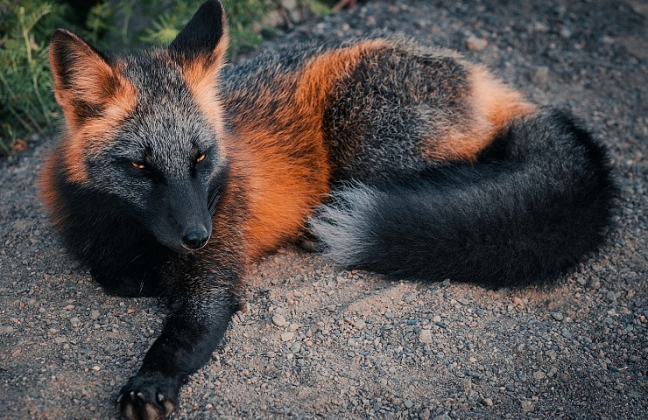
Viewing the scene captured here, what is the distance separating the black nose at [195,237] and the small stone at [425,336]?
63.2 inches

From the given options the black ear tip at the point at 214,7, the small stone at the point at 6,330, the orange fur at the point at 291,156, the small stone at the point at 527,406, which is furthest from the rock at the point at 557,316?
the small stone at the point at 6,330

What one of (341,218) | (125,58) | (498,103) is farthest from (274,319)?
(498,103)

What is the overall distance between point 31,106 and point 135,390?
4310 mm

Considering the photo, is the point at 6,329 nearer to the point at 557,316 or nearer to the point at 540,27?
the point at 557,316

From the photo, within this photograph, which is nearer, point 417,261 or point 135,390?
point 135,390

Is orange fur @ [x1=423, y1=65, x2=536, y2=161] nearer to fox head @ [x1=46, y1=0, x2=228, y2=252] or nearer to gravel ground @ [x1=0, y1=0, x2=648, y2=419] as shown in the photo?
gravel ground @ [x1=0, y1=0, x2=648, y2=419]

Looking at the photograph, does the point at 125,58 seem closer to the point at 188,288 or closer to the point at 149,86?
the point at 149,86

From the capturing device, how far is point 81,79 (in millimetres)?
3951

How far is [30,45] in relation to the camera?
6.63m

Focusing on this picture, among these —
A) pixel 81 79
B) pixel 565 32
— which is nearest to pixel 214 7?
pixel 81 79

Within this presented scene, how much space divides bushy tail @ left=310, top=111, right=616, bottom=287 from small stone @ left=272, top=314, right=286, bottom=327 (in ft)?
2.29

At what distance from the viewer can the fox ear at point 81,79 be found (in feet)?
12.6

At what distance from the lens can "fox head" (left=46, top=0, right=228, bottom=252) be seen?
12.9ft

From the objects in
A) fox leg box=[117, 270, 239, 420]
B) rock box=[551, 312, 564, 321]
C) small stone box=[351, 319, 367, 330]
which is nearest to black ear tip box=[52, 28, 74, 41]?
fox leg box=[117, 270, 239, 420]
